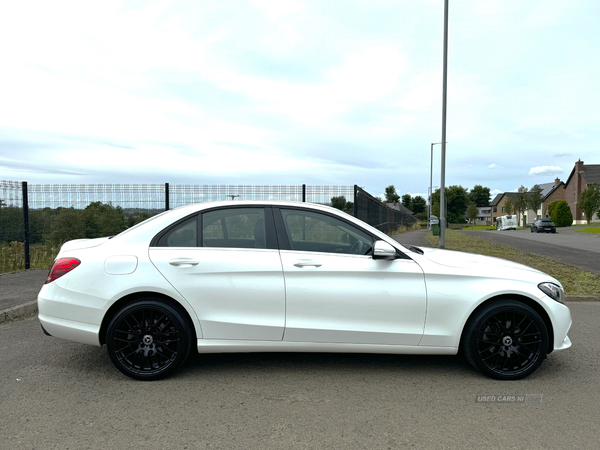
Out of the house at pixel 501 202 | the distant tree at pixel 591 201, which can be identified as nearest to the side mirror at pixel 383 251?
the distant tree at pixel 591 201

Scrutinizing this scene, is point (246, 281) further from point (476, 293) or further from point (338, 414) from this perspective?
point (476, 293)

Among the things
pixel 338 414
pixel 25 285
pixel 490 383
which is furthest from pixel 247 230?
pixel 25 285

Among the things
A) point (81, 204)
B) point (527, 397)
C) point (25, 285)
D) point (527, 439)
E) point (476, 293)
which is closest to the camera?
point (527, 439)

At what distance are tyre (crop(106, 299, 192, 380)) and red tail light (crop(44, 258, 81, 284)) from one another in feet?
1.92

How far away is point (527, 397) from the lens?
345 cm

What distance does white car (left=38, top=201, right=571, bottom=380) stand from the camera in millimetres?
3693

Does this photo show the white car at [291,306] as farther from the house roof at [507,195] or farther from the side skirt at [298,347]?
the house roof at [507,195]

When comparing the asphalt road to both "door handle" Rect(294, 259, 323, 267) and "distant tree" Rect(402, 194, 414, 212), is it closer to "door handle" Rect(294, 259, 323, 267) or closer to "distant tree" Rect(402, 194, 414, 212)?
"door handle" Rect(294, 259, 323, 267)

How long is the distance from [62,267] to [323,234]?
229 centimetres

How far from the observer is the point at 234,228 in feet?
13.2

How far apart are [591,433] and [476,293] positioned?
3.98 ft

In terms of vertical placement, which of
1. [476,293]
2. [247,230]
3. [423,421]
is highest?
[247,230]

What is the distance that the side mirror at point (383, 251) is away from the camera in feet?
12.0

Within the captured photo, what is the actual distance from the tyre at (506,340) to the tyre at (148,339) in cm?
242
